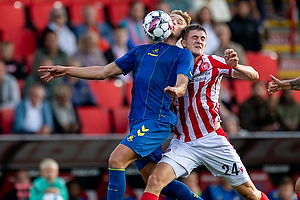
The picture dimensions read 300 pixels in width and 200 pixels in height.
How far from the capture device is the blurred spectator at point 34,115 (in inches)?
412

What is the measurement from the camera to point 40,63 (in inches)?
453

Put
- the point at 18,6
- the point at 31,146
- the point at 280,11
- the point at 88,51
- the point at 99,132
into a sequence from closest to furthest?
the point at 31,146
the point at 99,132
the point at 88,51
the point at 18,6
the point at 280,11

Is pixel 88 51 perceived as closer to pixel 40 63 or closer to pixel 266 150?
pixel 40 63

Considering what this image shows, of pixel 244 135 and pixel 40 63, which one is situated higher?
pixel 40 63

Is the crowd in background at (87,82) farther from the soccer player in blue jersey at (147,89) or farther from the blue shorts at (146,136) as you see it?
the blue shorts at (146,136)

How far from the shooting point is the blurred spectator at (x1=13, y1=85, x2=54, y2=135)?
10.5 m

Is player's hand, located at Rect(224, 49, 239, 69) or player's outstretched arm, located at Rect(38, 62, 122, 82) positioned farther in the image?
player's outstretched arm, located at Rect(38, 62, 122, 82)

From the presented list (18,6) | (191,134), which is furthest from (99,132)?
(191,134)

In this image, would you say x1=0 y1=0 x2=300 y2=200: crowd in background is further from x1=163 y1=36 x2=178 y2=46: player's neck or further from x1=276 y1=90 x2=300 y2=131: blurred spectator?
x1=163 y1=36 x2=178 y2=46: player's neck

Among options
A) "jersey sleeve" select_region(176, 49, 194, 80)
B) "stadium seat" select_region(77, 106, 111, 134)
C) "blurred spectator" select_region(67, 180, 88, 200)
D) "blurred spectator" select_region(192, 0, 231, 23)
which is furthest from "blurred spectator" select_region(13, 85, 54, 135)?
"blurred spectator" select_region(192, 0, 231, 23)

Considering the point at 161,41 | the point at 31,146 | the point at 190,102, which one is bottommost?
the point at 31,146

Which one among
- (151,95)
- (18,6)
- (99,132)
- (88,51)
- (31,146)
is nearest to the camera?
(151,95)

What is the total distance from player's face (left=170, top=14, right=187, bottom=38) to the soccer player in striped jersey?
7 centimetres

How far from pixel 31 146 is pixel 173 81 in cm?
445
